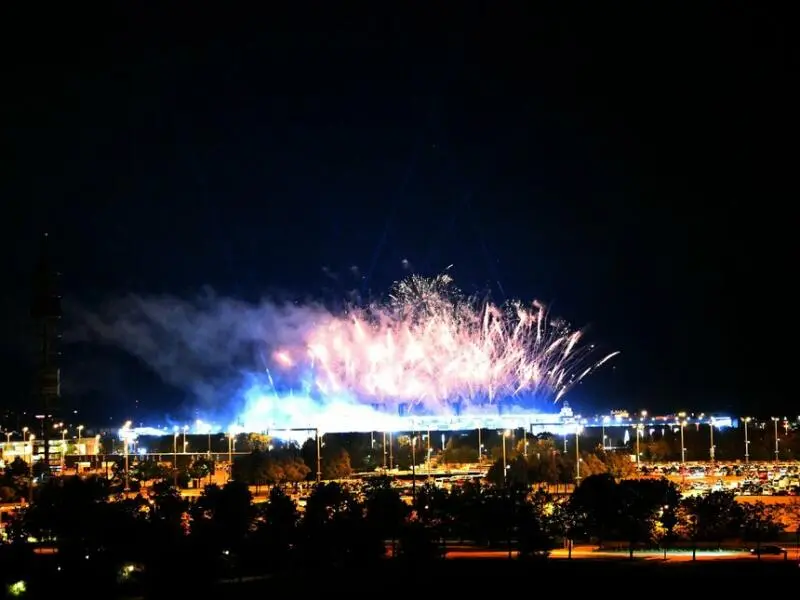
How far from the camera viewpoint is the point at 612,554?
25438mm

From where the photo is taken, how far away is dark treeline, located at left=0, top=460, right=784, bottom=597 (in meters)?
21.9

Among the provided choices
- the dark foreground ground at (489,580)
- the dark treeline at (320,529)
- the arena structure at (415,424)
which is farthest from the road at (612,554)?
the arena structure at (415,424)

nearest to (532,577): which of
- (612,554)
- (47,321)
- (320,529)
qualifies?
(612,554)

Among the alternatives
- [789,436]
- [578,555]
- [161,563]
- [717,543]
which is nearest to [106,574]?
[161,563]

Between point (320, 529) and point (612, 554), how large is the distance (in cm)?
728

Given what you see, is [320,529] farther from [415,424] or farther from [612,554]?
[415,424]

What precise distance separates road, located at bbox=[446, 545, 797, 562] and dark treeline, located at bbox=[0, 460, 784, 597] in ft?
1.07

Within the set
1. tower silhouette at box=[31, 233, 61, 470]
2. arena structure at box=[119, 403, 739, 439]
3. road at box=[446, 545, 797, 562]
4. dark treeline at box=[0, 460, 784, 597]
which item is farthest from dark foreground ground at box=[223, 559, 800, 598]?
arena structure at box=[119, 403, 739, 439]

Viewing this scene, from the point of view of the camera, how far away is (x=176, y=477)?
47500 mm

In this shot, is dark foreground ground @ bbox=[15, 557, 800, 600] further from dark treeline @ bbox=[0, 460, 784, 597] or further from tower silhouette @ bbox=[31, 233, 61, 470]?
tower silhouette @ bbox=[31, 233, 61, 470]

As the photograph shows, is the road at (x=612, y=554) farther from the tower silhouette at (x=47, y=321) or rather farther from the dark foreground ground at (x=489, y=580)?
the tower silhouette at (x=47, y=321)

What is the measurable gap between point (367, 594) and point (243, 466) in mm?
28029

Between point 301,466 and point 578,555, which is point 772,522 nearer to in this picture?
point 578,555

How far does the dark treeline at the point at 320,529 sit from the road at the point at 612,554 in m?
0.33
